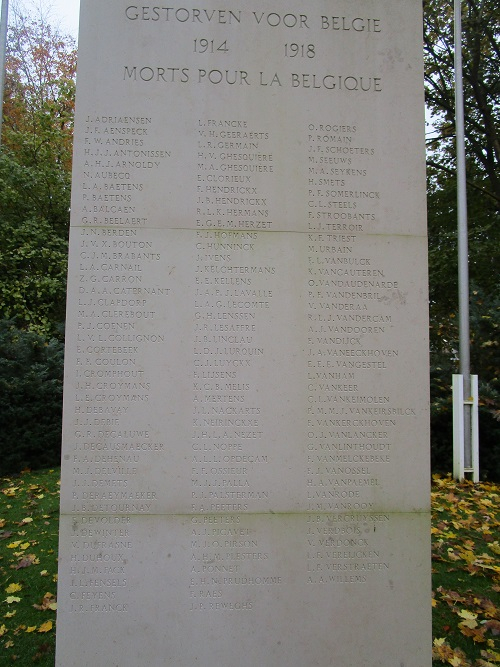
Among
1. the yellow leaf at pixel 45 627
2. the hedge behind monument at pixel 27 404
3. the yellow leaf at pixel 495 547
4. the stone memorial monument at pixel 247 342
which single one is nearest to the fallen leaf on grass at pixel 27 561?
the yellow leaf at pixel 45 627

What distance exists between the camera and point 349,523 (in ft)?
12.1

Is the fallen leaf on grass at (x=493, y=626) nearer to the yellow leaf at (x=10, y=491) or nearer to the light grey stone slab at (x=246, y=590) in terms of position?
the light grey stone slab at (x=246, y=590)

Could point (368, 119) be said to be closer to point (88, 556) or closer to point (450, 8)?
point (88, 556)

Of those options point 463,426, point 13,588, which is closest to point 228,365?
point 13,588

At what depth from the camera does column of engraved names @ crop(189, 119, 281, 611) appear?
3.56 meters

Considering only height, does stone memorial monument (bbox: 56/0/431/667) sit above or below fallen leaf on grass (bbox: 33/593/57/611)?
above

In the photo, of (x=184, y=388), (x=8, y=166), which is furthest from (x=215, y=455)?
(x=8, y=166)

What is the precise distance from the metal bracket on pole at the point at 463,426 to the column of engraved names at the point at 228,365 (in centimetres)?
626

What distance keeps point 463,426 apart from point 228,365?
658 cm

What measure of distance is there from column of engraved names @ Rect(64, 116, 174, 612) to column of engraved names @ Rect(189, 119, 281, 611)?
314 mm

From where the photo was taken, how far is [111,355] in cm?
362

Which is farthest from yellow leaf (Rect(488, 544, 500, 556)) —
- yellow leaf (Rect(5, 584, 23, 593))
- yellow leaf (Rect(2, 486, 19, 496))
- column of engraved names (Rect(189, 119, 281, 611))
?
yellow leaf (Rect(2, 486, 19, 496))

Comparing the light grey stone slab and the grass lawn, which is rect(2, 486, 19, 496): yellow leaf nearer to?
the grass lawn

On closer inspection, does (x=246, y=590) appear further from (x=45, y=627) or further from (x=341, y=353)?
(x=45, y=627)
